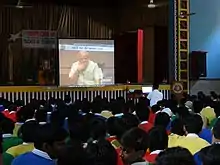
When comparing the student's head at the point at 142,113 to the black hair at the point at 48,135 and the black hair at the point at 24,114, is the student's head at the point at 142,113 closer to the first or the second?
the black hair at the point at 24,114

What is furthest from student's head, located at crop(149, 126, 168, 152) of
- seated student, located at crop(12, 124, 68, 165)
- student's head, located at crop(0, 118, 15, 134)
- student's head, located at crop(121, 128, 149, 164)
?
student's head, located at crop(0, 118, 15, 134)

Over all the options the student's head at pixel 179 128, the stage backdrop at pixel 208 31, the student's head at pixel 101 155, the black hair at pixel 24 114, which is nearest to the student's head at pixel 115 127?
the student's head at pixel 179 128

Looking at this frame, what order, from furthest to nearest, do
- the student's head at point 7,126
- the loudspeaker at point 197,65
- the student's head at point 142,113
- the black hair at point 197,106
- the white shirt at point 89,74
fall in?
the loudspeaker at point 197,65
the white shirt at point 89,74
the black hair at point 197,106
the student's head at point 142,113
the student's head at point 7,126

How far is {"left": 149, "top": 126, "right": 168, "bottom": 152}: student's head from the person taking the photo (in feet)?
11.6

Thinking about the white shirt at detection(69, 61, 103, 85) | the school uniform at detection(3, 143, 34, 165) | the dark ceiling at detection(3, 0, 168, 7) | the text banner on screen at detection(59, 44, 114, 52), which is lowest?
the school uniform at detection(3, 143, 34, 165)

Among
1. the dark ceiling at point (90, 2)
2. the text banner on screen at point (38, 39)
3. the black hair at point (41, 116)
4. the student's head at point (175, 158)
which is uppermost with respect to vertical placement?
the dark ceiling at point (90, 2)

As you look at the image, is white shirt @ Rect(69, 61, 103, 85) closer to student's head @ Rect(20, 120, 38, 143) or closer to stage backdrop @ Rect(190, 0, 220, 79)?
stage backdrop @ Rect(190, 0, 220, 79)

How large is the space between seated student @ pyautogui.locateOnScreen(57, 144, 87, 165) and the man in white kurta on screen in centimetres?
1085

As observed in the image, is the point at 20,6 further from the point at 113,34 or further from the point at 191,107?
the point at 191,107

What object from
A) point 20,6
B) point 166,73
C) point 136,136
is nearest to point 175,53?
point 166,73

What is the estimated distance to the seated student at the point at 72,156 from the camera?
256cm

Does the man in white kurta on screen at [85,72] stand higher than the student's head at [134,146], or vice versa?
the man in white kurta on screen at [85,72]

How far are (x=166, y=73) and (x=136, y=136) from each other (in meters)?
11.9

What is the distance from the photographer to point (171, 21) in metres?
14.8
